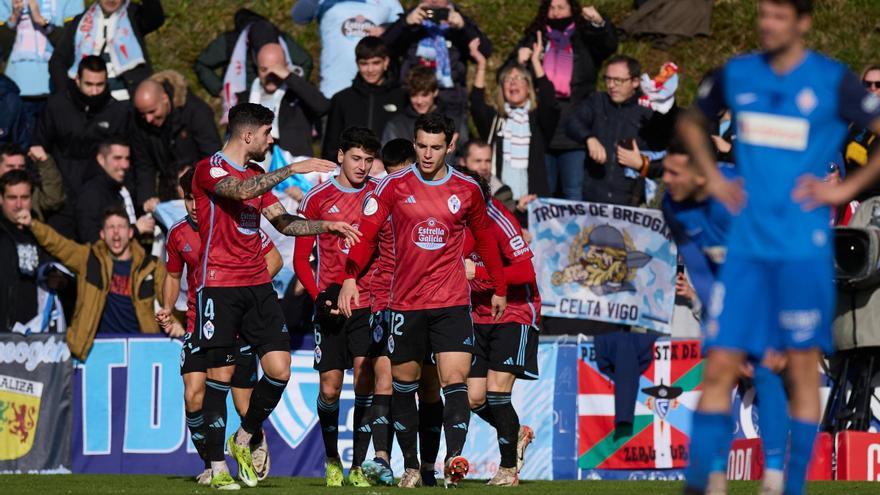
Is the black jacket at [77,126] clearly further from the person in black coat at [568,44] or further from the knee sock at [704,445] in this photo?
the knee sock at [704,445]

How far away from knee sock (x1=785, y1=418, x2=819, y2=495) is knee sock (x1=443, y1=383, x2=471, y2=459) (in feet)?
13.3

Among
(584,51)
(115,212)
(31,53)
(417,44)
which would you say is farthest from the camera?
(31,53)

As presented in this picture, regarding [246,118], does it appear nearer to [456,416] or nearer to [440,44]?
[456,416]

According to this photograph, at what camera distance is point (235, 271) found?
10914mm

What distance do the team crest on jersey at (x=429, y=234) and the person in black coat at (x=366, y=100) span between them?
5429 millimetres

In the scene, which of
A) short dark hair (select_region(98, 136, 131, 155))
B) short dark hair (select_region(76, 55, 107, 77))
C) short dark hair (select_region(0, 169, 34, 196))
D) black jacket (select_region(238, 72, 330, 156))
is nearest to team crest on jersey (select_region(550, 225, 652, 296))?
black jacket (select_region(238, 72, 330, 156))

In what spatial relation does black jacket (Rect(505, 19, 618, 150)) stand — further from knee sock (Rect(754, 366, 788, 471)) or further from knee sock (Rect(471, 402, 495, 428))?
knee sock (Rect(754, 366, 788, 471))

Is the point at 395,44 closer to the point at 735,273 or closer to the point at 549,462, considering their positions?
the point at 549,462

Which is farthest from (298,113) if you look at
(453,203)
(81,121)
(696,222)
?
(696,222)

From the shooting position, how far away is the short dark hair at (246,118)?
10812 mm

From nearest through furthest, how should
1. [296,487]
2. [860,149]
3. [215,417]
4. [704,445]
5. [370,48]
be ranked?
[704,445], [215,417], [296,487], [860,149], [370,48]

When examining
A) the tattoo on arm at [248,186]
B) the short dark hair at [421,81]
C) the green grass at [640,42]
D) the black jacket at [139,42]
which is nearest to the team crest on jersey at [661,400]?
the short dark hair at [421,81]

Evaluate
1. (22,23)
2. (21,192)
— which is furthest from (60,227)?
(22,23)

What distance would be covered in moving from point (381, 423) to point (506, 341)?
5.08ft
